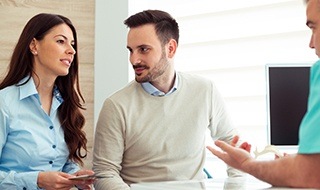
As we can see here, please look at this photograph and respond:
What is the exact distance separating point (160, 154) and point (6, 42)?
0.99 metres

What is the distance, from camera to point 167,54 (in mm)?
2490

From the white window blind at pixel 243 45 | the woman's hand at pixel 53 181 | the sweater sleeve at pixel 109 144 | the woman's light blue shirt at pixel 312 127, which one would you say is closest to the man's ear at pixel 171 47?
the sweater sleeve at pixel 109 144

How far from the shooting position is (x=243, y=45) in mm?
2881

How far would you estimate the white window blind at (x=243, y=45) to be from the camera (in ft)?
9.02

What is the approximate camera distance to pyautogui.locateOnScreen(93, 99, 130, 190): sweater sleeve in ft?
7.32

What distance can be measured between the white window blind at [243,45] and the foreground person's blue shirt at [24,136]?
1.03 metres

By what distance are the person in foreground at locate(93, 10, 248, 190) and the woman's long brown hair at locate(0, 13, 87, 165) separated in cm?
11

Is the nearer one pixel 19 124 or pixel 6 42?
pixel 19 124

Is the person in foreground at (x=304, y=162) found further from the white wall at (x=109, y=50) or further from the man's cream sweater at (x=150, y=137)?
the white wall at (x=109, y=50)

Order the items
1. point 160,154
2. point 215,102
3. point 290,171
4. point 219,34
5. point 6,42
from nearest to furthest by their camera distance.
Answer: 1. point 290,171
2. point 160,154
3. point 215,102
4. point 6,42
5. point 219,34

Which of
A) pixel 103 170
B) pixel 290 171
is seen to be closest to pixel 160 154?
pixel 103 170

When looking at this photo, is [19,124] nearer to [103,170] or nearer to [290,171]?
[103,170]

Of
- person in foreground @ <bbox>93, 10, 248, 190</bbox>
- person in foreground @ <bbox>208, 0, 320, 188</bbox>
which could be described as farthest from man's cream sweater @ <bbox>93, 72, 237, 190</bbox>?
person in foreground @ <bbox>208, 0, 320, 188</bbox>

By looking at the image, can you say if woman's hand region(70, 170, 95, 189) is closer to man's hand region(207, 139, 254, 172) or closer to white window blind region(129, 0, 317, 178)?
man's hand region(207, 139, 254, 172)
